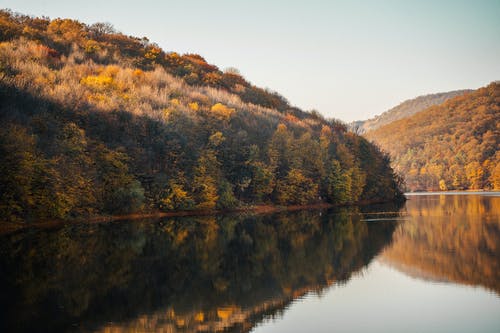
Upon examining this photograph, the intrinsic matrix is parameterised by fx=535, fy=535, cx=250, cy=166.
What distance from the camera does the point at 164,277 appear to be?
64.8 feet

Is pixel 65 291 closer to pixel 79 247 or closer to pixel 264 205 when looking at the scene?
pixel 79 247

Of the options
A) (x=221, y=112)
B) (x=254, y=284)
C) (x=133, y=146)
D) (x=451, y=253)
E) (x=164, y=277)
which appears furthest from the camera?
(x=221, y=112)

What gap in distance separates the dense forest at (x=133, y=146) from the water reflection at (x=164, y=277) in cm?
1143

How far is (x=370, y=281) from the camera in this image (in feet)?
63.3

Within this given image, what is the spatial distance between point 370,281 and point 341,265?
3.42m

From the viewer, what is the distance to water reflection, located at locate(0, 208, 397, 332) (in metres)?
13.9

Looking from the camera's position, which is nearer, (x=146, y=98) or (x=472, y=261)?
(x=472, y=261)

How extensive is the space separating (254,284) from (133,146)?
142 feet

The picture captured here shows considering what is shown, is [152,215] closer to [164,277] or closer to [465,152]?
[164,277]

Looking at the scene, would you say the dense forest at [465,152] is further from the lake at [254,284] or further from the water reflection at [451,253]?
the lake at [254,284]

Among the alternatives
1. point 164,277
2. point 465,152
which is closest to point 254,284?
point 164,277

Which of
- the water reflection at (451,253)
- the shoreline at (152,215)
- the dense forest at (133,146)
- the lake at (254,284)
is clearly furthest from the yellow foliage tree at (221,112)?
the lake at (254,284)

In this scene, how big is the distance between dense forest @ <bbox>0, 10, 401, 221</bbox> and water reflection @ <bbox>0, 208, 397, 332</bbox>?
11.4 meters

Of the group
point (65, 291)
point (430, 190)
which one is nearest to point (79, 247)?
point (65, 291)
